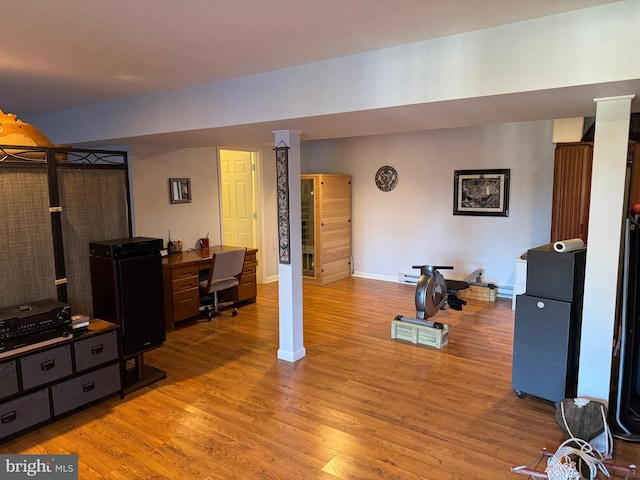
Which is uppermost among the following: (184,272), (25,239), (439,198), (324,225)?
(439,198)

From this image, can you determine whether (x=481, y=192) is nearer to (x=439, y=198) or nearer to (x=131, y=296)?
(x=439, y=198)

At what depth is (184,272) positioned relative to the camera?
4836 millimetres

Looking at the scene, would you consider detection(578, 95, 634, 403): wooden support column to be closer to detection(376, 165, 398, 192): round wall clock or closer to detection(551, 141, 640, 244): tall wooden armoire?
detection(551, 141, 640, 244): tall wooden armoire

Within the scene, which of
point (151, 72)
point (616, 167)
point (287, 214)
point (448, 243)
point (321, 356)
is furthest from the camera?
point (448, 243)

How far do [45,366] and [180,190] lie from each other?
3.16 meters

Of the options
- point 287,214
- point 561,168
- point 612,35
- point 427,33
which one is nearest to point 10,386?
point 287,214

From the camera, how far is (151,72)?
3.19m

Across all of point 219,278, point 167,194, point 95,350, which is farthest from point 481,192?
point 95,350

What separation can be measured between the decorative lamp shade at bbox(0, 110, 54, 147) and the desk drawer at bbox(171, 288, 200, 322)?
7.01 ft

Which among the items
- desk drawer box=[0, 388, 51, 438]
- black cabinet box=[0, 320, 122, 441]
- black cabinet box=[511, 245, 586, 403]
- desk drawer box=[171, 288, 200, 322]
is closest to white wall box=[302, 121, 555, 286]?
black cabinet box=[511, 245, 586, 403]

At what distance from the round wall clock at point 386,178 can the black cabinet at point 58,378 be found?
4.74 meters

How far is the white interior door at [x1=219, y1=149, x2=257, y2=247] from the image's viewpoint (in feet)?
→ 22.1

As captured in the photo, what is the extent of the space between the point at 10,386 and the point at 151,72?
227cm

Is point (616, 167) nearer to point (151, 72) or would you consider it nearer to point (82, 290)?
point (151, 72)
